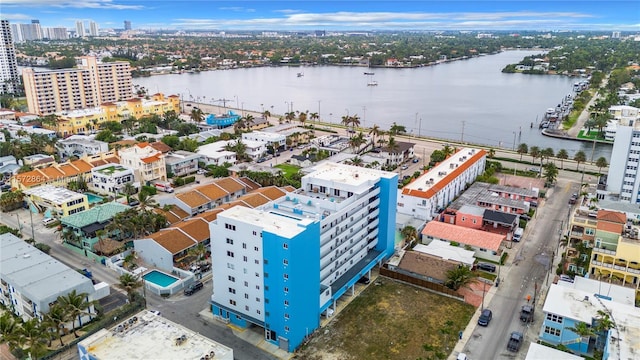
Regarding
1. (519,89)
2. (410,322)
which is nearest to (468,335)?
(410,322)

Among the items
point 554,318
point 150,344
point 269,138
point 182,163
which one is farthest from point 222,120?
point 554,318

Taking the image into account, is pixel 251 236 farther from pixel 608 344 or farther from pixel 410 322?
pixel 608 344

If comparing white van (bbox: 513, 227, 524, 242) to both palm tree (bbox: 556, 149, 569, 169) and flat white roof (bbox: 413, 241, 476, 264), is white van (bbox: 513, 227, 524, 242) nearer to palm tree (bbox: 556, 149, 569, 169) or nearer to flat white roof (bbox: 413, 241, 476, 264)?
flat white roof (bbox: 413, 241, 476, 264)

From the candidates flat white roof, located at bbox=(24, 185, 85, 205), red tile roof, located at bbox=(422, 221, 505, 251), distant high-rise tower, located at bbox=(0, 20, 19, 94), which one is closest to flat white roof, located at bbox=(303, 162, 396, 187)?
red tile roof, located at bbox=(422, 221, 505, 251)

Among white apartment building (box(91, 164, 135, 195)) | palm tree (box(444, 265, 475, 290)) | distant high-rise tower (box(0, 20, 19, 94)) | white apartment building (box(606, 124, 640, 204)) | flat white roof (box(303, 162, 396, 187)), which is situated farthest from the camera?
distant high-rise tower (box(0, 20, 19, 94))

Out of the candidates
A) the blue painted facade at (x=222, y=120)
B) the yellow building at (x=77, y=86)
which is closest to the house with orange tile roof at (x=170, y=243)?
the blue painted facade at (x=222, y=120)

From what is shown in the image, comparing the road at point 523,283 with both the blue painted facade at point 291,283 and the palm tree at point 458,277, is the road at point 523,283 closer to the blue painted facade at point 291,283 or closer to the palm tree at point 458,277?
the palm tree at point 458,277
